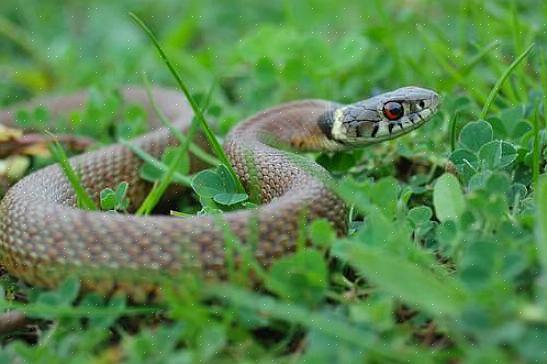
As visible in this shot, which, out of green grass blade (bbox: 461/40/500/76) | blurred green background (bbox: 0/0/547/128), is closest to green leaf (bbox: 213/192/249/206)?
blurred green background (bbox: 0/0/547/128)

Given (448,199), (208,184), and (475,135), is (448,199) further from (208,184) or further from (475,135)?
(208,184)

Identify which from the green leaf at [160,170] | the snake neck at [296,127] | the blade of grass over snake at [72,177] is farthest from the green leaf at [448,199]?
the green leaf at [160,170]

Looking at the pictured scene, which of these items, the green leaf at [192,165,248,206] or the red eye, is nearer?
the green leaf at [192,165,248,206]

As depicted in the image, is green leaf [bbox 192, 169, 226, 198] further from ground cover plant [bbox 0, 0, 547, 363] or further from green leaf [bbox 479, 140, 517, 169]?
green leaf [bbox 479, 140, 517, 169]

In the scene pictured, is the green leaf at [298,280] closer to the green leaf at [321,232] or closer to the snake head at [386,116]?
the green leaf at [321,232]

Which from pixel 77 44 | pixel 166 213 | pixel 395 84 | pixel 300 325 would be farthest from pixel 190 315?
pixel 77 44

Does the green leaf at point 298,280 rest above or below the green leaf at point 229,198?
above
